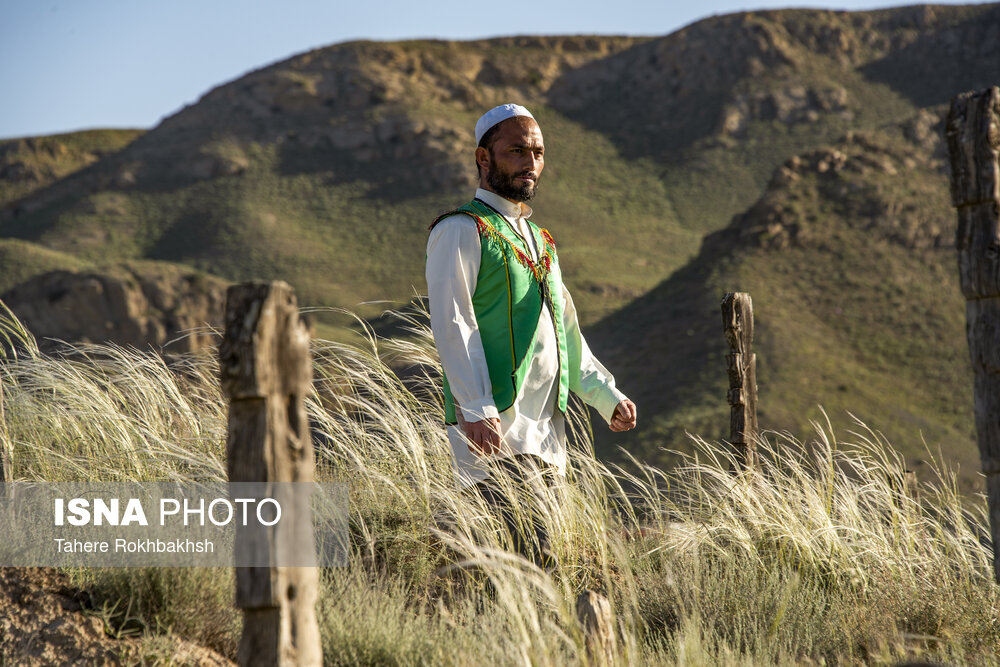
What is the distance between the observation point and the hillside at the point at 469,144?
50.8 m

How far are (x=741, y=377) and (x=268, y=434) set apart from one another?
143 inches

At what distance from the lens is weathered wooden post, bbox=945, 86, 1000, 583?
2932 mm

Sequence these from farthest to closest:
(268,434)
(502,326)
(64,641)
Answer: (502,326)
(64,641)
(268,434)

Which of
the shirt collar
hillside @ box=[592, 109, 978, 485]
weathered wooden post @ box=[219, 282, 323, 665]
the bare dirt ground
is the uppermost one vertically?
hillside @ box=[592, 109, 978, 485]

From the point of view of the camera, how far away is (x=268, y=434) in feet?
7.08

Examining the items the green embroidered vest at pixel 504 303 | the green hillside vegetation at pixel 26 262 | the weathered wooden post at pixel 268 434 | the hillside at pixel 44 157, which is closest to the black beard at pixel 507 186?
the green embroidered vest at pixel 504 303

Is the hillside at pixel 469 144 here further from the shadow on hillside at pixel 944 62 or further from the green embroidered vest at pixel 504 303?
the green embroidered vest at pixel 504 303

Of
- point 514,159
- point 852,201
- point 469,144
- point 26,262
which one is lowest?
point 514,159

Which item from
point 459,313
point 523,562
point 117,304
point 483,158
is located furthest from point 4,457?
point 117,304

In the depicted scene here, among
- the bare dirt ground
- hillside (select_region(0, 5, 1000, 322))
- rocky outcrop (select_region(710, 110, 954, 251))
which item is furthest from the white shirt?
hillside (select_region(0, 5, 1000, 322))

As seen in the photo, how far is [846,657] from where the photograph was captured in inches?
126

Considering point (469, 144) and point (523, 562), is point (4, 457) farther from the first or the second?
point (469, 144)

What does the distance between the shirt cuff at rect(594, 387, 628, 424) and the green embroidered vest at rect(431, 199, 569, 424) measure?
50 cm

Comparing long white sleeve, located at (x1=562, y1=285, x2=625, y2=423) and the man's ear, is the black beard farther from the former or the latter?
long white sleeve, located at (x1=562, y1=285, x2=625, y2=423)
